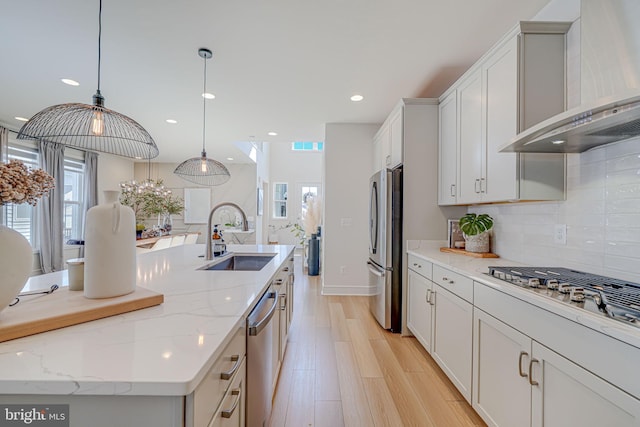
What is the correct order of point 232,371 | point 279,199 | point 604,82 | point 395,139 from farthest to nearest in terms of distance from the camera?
1. point 279,199
2. point 395,139
3. point 604,82
4. point 232,371

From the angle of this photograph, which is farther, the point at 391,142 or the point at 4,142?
the point at 4,142

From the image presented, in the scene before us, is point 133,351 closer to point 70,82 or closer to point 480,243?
point 480,243

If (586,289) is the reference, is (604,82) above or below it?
above

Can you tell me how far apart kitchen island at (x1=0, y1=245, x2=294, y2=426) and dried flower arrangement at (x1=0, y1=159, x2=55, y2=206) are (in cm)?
39

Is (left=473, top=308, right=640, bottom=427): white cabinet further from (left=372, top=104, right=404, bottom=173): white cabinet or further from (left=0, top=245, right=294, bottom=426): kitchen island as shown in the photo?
(left=372, top=104, right=404, bottom=173): white cabinet

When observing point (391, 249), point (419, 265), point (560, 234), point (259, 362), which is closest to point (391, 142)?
point (391, 249)

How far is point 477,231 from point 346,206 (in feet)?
6.87

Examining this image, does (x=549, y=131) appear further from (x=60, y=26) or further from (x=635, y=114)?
(x=60, y=26)

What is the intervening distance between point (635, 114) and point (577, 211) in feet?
2.44

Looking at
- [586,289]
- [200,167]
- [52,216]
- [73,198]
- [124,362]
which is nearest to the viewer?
[124,362]

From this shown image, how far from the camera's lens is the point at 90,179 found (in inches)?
221

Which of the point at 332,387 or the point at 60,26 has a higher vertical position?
the point at 60,26

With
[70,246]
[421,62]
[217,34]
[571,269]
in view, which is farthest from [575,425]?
[70,246]

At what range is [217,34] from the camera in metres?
2.13
